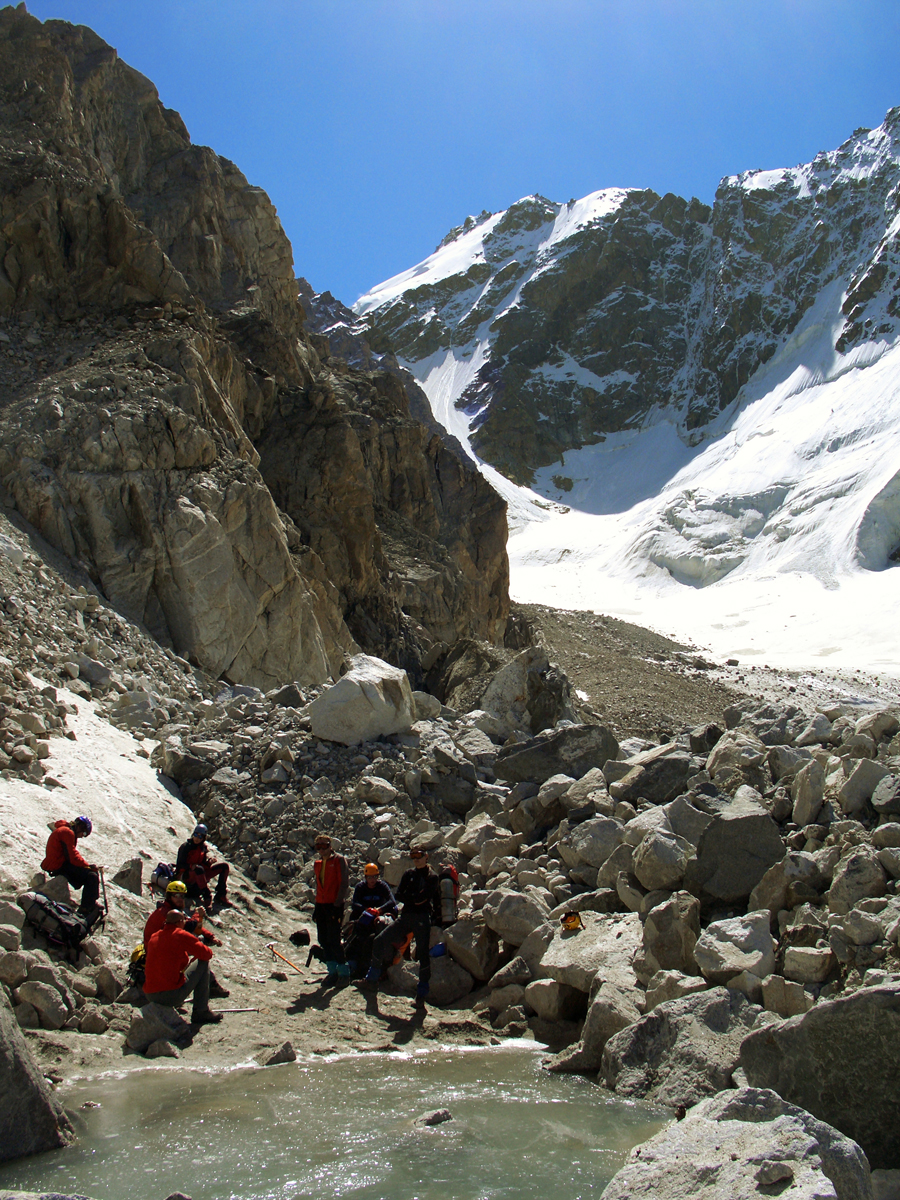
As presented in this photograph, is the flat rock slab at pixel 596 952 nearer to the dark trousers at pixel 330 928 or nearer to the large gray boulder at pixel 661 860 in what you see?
the large gray boulder at pixel 661 860

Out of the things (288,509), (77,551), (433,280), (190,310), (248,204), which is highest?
(433,280)

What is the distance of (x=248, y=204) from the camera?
1213 inches

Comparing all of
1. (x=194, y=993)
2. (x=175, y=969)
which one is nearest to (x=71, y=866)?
(x=175, y=969)

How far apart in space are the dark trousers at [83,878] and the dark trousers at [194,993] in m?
0.89

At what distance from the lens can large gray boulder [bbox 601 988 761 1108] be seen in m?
4.44

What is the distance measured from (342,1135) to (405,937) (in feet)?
9.17

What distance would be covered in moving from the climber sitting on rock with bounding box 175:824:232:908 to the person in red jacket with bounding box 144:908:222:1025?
5.00 feet

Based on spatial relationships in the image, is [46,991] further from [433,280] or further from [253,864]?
[433,280]

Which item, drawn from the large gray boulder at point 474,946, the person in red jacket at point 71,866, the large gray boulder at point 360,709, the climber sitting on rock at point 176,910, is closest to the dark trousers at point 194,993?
the climber sitting on rock at point 176,910

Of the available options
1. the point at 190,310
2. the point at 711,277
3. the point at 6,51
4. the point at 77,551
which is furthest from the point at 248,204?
the point at 711,277

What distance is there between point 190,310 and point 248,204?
1401cm

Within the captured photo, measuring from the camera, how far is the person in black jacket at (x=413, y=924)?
6.63 metres

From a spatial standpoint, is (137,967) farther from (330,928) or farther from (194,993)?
(330,928)

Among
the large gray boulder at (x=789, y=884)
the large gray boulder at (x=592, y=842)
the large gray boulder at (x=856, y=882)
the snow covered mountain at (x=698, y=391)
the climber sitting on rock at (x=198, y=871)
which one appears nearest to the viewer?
the large gray boulder at (x=856, y=882)
